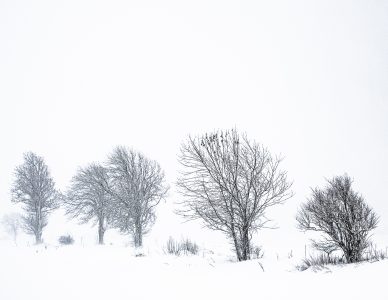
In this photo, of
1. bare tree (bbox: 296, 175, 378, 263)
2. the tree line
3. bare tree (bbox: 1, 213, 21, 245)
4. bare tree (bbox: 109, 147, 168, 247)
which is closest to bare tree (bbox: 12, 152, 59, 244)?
bare tree (bbox: 109, 147, 168, 247)

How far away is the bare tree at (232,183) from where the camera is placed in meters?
10.9

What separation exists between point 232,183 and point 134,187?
12.1 m

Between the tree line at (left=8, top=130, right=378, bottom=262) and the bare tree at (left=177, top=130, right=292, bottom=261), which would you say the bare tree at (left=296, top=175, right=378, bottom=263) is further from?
the bare tree at (left=177, top=130, right=292, bottom=261)

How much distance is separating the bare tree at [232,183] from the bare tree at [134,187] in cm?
1051

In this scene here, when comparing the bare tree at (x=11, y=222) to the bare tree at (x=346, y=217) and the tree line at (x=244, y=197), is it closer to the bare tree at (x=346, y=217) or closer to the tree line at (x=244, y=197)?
the tree line at (x=244, y=197)

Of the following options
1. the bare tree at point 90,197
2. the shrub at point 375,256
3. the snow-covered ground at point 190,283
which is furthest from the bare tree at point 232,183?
the bare tree at point 90,197

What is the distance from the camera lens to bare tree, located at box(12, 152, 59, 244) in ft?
85.6

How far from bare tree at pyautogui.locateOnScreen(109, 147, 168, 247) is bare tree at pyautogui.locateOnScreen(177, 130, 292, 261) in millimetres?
10506

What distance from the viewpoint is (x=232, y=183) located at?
1121cm

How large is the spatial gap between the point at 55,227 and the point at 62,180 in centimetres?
5878

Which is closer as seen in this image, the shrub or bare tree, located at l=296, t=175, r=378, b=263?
the shrub

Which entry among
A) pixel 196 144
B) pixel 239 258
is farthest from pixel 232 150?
pixel 239 258

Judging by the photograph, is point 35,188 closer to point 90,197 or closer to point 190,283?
point 90,197

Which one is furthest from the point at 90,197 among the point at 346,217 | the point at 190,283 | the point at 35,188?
the point at 346,217
